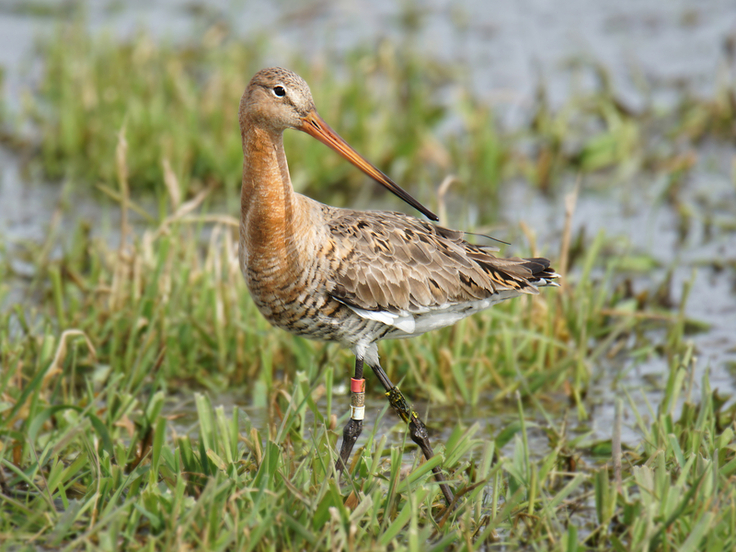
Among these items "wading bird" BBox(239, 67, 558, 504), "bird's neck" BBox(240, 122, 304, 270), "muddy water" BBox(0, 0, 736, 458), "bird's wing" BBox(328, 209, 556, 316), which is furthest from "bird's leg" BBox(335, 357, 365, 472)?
"muddy water" BBox(0, 0, 736, 458)

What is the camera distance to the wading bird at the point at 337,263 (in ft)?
13.6

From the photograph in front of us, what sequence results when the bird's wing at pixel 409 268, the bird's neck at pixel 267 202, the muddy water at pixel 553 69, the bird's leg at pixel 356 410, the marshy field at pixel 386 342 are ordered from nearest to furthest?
the marshy field at pixel 386 342
the bird's neck at pixel 267 202
the bird's wing at pixel 409 268
the bird's leg at pixel 356 410
the muddy water at pixel 553 69

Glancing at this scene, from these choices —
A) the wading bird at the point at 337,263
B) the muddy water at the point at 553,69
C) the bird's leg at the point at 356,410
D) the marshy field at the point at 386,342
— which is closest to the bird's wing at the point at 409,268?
the wading bird at the point at 337,263

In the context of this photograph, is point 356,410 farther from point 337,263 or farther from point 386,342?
point 386,342

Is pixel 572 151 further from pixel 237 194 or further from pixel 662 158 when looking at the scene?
pixel 237 194

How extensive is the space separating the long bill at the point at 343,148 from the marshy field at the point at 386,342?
0.72m

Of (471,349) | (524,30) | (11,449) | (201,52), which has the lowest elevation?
(11,449)

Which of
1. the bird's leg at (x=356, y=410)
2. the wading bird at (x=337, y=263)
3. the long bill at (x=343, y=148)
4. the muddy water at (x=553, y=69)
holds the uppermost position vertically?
the muddy water at (x=553, y=69)

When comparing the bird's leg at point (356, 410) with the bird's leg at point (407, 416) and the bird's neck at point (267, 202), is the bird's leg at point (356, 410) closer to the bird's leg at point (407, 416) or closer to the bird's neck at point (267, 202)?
the bird's leg at point (407, 416)

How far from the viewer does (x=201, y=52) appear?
1001 centimetres

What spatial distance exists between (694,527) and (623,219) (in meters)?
4.60

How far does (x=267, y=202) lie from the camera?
4.16 metres

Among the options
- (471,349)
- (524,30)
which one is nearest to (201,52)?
(524,30)

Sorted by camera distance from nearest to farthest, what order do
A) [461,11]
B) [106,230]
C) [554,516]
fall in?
[554,516] → [106,230] → [461,11]
